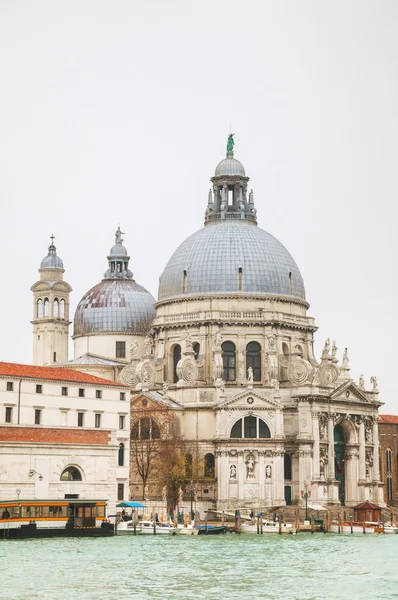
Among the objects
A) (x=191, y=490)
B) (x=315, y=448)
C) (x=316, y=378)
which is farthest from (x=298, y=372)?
(x=191, y=490)

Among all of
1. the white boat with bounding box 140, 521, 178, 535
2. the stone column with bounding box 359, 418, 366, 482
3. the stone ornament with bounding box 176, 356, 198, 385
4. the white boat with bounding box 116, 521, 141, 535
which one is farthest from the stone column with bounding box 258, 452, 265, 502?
the white boat with bounding box 116, 521, 141, 535

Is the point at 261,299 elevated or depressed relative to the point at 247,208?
depressed

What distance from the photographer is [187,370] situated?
97562 mm

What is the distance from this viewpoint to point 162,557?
59.2 m

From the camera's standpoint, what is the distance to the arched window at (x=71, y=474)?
73312 mm

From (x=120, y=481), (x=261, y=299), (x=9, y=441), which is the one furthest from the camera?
(x=261, y=299)

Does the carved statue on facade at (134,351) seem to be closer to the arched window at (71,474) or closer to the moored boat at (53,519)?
the arched window at (71,474)

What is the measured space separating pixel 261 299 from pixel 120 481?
23536 mm

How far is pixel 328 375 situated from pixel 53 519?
34.8 meters

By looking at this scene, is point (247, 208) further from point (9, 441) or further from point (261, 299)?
point (9, 441)

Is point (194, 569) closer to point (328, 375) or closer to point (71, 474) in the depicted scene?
point (71, 474)

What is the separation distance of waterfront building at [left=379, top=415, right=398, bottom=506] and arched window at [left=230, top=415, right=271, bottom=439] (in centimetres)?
1625

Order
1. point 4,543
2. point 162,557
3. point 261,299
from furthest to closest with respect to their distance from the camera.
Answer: point 261,299 < point 4,543 < point 162,557

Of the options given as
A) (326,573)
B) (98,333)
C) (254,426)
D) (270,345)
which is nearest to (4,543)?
(326,573)
